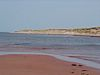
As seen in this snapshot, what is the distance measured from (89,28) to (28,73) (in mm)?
173174

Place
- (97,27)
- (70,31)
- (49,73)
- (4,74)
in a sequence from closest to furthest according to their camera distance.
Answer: (4,74)
(49,73)
(97,27)
(70,31)

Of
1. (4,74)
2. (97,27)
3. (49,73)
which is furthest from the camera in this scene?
(97,27)

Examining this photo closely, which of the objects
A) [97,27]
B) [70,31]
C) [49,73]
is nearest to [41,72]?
[49,73]

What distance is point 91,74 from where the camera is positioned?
594 inches

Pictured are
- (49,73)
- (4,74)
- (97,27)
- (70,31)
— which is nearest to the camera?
(4,74)

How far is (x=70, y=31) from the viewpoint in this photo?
199 metres

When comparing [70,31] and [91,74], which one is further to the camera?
[70,31]

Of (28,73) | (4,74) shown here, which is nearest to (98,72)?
(28,73)

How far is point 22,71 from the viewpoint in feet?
50.9

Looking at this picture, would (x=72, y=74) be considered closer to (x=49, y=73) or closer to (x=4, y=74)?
(x=49, y=73)

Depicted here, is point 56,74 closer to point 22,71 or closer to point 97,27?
point 22,71

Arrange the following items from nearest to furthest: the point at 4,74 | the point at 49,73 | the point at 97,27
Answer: the point at 4,74
the point at 49,73
the point at 97,27

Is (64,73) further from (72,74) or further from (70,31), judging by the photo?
(70,31)

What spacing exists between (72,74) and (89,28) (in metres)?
173
